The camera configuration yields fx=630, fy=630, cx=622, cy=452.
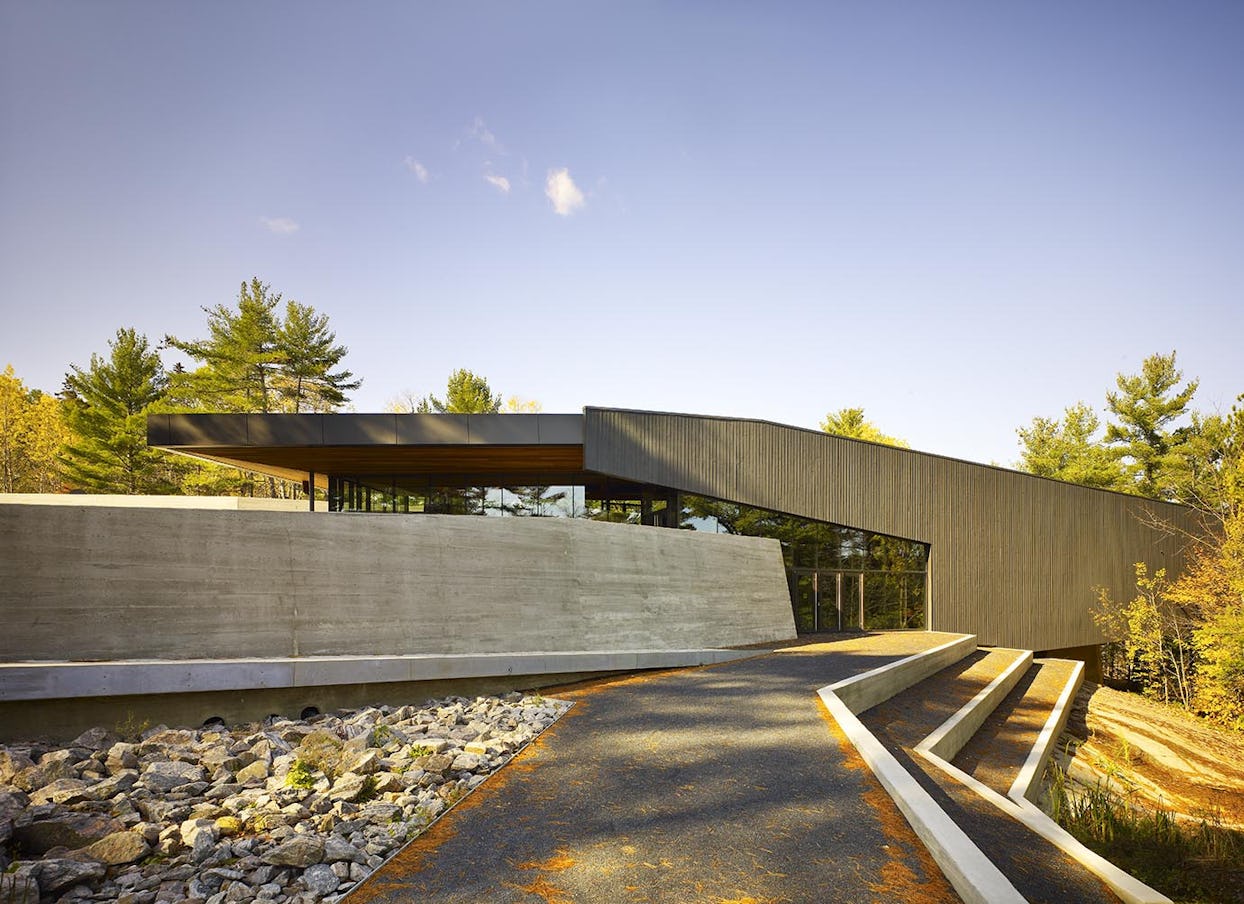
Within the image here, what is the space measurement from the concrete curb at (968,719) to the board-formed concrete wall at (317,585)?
4.73 m

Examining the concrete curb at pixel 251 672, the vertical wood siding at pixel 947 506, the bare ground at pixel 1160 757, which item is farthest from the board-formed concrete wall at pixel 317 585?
the bare ground at pixel 1160 757

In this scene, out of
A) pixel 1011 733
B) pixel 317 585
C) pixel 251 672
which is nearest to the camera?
pixel 251 672

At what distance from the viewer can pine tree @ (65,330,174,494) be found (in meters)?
32.2

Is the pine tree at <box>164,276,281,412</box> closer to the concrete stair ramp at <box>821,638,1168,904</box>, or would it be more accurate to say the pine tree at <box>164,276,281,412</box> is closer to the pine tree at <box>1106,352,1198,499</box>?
the concrete stair ramp at <box>821,638,1168,904</box>

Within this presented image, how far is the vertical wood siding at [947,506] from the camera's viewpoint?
701 inches

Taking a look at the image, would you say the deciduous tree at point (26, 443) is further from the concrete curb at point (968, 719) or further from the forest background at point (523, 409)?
the concrete curb at point (968, 719)

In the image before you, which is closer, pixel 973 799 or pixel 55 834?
pixel 55 834

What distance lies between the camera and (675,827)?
14.4 feet

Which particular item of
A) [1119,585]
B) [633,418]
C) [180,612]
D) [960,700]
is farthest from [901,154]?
[1119,585]

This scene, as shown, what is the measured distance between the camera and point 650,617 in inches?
Answer: 465

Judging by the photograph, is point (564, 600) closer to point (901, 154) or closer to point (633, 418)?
point (633, 418)

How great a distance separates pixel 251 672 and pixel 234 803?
3.06 m

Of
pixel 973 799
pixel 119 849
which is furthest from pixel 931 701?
pixel 119 849

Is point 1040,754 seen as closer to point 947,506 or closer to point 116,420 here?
point 947,506
